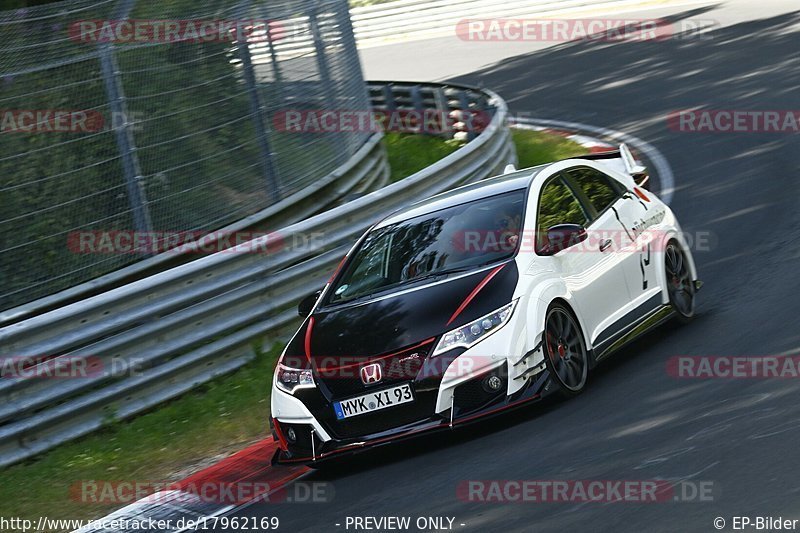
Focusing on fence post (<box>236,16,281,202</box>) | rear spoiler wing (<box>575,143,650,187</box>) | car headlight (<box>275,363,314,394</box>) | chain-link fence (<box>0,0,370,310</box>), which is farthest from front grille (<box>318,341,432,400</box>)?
fence post (<box>236,16,281,202</box>)

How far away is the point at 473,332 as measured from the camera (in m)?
7.28

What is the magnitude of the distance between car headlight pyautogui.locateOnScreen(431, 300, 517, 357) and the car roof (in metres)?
1.48

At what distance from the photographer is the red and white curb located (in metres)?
15.8

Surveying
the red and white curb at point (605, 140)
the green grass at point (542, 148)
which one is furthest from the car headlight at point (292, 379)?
the green grass at point (542, 148)

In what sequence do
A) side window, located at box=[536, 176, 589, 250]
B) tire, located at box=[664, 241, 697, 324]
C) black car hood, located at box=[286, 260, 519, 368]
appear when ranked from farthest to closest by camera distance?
tire, located at box=[664, 241, 697, 324] → side window, located at box=[536, 176, 589, 250] → black car hood, located at box=[286, 260, 519, 368]

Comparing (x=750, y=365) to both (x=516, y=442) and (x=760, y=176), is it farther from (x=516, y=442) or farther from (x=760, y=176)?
(x=760, y=176)

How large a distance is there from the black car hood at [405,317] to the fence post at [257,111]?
480 centimetres

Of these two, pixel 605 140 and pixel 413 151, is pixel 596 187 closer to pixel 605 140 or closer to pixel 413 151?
pixel 605 140

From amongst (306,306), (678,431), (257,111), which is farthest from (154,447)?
(257,111)

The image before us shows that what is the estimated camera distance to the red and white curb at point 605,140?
1581 centimetres

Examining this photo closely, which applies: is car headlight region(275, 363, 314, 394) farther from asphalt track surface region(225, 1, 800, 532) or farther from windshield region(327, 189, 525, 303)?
Answer: windshield region(327, 189, 525, 303)

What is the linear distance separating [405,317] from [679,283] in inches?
116

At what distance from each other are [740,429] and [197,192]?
21.0 ft

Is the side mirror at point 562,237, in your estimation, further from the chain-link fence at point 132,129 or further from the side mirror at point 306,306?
the chain-link fence at point 132,129
